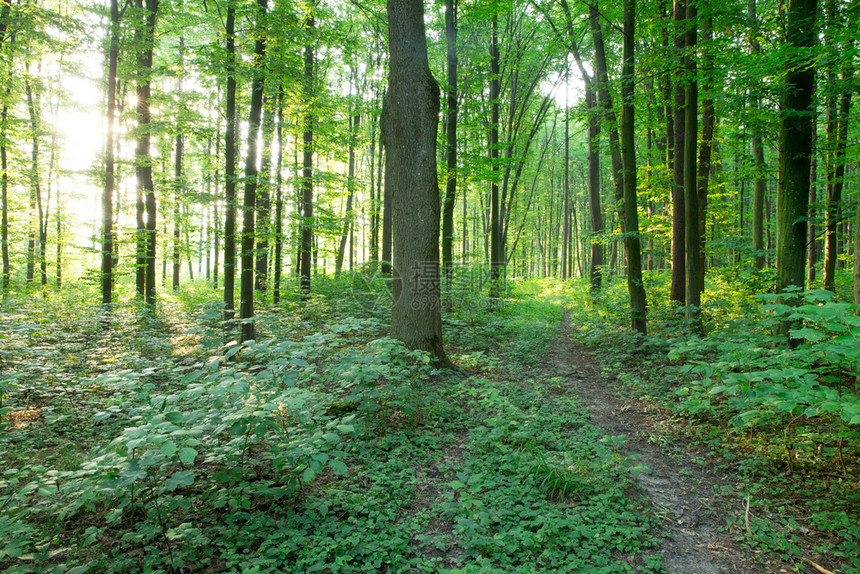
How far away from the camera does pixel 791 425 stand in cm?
396

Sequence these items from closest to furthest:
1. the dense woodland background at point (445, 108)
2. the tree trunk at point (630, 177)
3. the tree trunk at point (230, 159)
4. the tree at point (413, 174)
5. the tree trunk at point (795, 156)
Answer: the tree trunk at point (795, 156) < the tree at point (413, 174) < the dense woodland background at point (445, 108) < the tree trunk at point (230, 159) < the tree trunk at point (630, 177)

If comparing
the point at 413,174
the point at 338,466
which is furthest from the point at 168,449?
the point at 413,174

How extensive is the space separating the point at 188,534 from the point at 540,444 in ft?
10.3

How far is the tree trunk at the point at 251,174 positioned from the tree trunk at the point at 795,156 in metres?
8.36

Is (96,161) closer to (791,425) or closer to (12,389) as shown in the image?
(12,389)

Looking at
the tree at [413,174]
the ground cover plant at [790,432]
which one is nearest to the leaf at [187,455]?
the ground cover plant at [790,432]

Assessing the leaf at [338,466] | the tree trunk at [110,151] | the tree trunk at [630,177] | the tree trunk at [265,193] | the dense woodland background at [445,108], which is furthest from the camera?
the tree trunk at [110,151]

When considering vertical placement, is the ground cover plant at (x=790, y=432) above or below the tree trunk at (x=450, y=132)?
below

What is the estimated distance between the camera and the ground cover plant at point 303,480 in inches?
93.7

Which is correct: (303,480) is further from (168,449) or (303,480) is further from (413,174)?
(413,174)

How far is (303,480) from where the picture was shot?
123 inches

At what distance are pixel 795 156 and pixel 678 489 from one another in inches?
202

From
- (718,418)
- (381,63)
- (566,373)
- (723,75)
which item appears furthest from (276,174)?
(718,418)

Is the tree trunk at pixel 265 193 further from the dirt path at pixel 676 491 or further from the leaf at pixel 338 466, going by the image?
the dirt path at pixel 676 491
